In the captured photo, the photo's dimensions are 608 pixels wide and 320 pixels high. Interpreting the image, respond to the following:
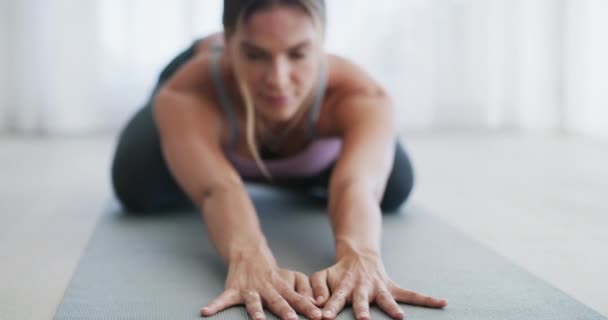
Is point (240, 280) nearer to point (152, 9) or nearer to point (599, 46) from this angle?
point (152, 9)

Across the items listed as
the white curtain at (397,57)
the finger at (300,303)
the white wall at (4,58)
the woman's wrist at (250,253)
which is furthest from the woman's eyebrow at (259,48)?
the white wall at (4,58)

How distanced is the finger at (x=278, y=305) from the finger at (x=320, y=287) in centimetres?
6

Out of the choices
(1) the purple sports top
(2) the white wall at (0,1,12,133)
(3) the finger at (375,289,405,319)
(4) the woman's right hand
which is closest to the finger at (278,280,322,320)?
(4) the woman's right hand

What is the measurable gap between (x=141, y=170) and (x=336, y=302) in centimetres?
104

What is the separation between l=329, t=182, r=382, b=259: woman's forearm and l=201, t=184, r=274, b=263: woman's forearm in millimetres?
149

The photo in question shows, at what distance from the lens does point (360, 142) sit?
1541mm

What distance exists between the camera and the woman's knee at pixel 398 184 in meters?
1.93

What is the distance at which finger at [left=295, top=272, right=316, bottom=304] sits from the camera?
112cm

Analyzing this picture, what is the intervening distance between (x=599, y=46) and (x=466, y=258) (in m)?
3.31

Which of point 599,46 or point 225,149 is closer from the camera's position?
point 225,149

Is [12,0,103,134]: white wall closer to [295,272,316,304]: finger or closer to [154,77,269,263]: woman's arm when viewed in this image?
[154,77,269,263]: woman's arm

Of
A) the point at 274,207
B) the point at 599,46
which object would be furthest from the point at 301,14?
the point at 599,46

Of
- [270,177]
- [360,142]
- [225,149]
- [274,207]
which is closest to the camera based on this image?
[360,142]

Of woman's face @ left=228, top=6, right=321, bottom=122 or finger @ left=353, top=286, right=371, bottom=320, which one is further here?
woman's face @ left=228, top=6, right=321, bottom=122
